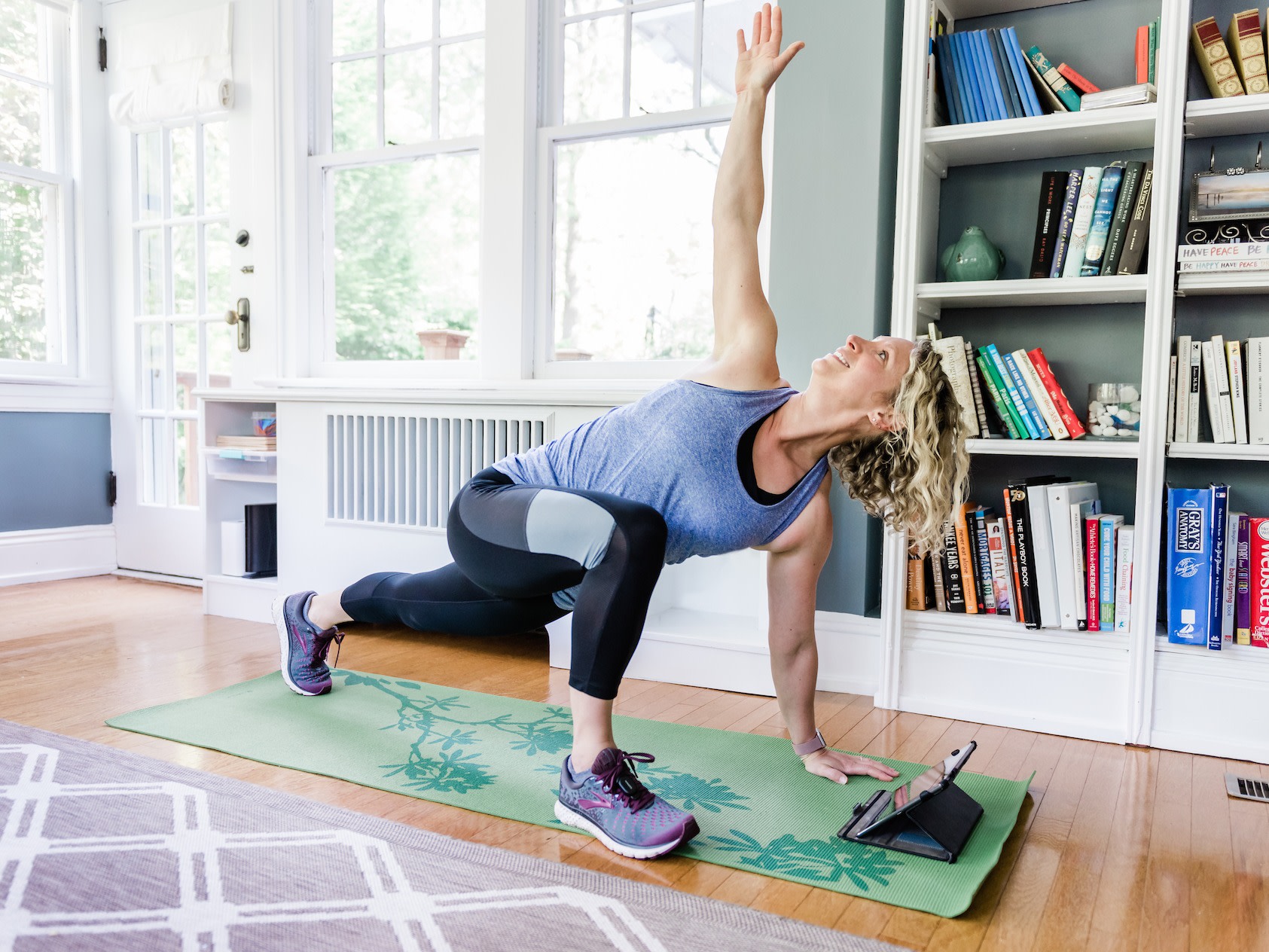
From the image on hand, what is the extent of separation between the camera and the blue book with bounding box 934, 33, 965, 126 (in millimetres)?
2232

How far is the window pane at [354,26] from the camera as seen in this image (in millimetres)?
3256

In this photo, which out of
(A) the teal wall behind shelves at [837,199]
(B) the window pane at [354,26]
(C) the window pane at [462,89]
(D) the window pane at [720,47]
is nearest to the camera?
(A) the teal wall behind shelves at [837,199]

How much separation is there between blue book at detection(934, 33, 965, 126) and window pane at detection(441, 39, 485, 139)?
143cm

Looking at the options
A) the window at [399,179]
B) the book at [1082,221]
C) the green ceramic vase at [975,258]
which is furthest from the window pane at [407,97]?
the book at [1082,221]

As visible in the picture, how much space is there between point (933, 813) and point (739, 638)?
966 millimetres

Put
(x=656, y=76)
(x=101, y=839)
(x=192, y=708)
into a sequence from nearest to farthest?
(x=101, y=839) → (x=192, y=708) → (x=656, y=76)

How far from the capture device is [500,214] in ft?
9.64

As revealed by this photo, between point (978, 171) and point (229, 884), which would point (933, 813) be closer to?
point (229, 884)

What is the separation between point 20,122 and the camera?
12.2 ft

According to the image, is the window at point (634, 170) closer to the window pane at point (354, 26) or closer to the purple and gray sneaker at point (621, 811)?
the window pane at point (354, 26)

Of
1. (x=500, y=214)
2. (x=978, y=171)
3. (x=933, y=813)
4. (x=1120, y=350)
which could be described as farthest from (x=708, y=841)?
(x=500, y=214)

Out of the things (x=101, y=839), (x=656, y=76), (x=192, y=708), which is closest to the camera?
(x=101, y=839)

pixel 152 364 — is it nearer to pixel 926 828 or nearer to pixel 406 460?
pixel 406 460

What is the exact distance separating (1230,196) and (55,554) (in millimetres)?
4004
